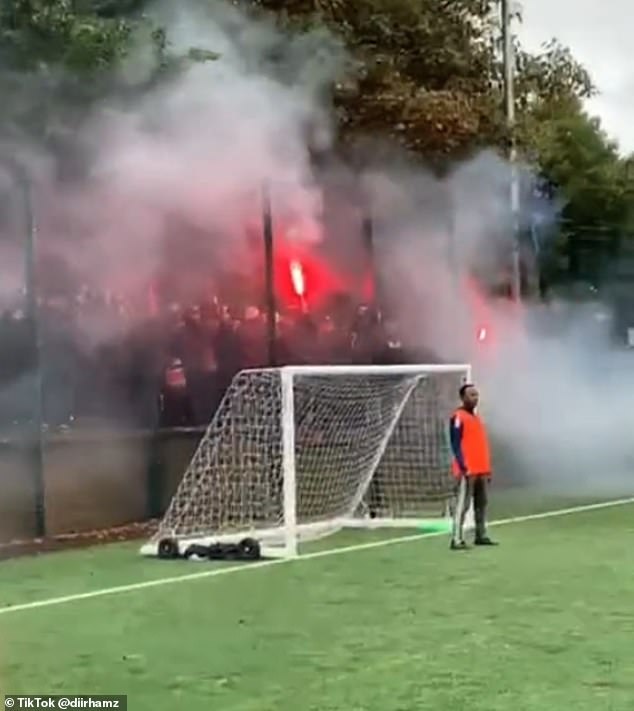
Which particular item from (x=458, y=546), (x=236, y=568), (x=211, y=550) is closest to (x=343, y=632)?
(x=236, y=568)

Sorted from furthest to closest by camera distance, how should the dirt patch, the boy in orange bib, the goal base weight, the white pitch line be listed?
the dirt patch
the boy in orange bib
the goal base weight
the white pitch line

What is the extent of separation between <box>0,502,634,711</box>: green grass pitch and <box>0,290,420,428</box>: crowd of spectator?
2153 millimetres

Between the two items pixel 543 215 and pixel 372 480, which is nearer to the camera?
pixel 372 480

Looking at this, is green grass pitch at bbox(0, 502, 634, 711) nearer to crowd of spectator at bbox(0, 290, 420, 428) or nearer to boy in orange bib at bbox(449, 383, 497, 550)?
boy in orange bib at bbox(449, 383, 497, 550)

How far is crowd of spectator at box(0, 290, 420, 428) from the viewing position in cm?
1612

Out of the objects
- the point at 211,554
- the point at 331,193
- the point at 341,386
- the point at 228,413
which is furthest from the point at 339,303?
the point at 211,554

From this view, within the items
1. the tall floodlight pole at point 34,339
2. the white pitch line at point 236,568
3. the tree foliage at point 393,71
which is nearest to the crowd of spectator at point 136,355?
the tall floodlight pole at point 34,339

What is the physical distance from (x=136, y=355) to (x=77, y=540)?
222 cm

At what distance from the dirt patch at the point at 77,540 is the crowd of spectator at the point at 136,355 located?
1.07 m

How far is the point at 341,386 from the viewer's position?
57.8 feet

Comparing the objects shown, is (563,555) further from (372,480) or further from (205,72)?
(205,72)

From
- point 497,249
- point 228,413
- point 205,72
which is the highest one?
→ point 205,72

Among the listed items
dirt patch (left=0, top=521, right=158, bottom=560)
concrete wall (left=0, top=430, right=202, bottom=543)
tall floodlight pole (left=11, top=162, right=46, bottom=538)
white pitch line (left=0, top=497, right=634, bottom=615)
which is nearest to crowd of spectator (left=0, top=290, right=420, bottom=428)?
tall floodlight pole (left=11, top=162, right=46, bottom=538)

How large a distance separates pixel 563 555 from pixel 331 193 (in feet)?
23.3
